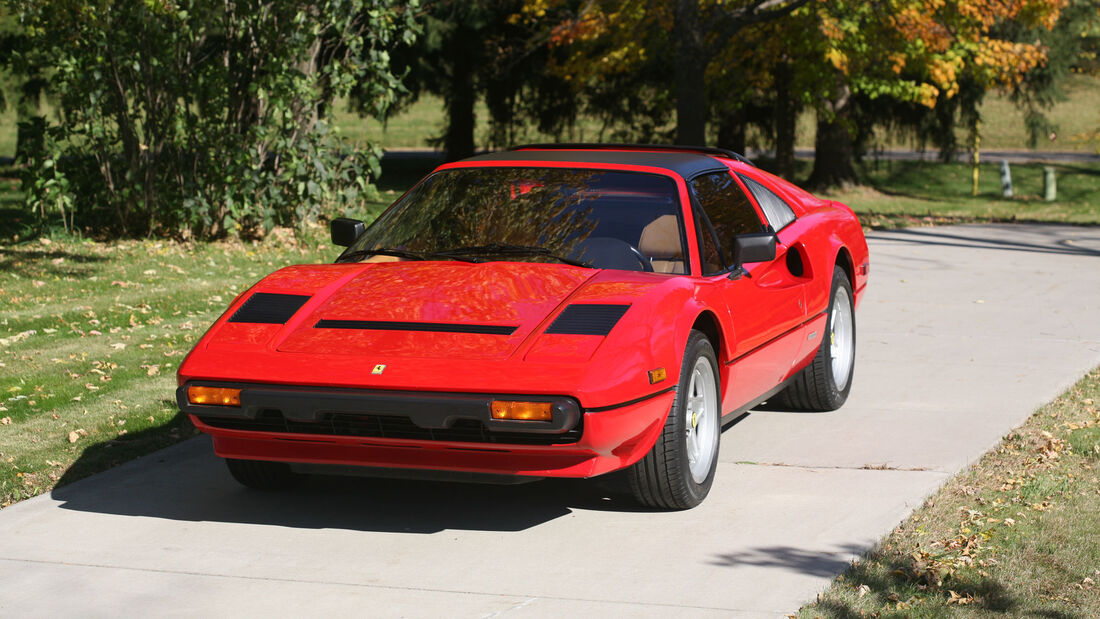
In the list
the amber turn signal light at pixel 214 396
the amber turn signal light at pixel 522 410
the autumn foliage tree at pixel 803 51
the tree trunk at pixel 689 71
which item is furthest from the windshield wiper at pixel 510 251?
the autumn foliage tree at pixel 803 51

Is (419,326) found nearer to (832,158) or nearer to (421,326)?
(421,326)

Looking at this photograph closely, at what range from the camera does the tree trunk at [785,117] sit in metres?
26.8

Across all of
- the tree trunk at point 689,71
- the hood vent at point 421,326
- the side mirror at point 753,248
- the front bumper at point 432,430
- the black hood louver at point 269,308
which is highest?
the tree trunk at point 689,71

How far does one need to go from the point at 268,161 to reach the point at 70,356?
6333mm

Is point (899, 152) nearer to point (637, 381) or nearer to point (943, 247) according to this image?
point (943, 247)

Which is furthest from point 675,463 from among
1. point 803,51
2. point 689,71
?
point 803,51

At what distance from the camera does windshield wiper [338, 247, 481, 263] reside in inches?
225

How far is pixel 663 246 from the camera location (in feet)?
18.7

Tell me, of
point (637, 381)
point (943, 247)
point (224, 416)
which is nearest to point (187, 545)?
point (224, 416)

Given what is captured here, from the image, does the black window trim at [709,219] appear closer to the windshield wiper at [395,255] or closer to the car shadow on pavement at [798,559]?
the windshield wiper at [395,255]

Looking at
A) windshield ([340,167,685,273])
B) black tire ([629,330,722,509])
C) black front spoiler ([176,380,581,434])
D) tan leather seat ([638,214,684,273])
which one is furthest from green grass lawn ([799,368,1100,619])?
windshield ([340,167,685,273])

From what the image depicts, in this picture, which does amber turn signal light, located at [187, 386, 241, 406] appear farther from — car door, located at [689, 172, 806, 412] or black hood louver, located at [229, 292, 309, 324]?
car door, located at [689, 172, 806, 412]

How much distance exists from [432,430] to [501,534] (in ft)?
1.98

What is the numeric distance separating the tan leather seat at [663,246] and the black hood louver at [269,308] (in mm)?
1462
